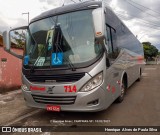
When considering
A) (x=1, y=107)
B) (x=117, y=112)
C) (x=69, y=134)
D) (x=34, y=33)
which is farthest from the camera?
(x=1, y=107)

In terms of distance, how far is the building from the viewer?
8.99 m

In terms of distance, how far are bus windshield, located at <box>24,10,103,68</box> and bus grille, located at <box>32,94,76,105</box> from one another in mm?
A: 734

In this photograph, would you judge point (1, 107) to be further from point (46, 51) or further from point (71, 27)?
point (71, 27)

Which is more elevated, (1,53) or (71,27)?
(71,27)

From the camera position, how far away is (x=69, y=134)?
13.1 feet

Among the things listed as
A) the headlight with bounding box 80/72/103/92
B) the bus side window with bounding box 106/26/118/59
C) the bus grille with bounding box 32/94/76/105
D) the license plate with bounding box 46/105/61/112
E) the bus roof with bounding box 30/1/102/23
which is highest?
the bus roof with bounding box 30/1/102/23

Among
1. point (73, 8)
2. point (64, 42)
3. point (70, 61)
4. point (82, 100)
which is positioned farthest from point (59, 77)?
point (73, 8)

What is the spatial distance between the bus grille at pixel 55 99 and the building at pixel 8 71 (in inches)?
196

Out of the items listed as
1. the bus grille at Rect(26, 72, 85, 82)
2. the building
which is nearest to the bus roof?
the bus grille at Rect(26, 72, 85, 82)

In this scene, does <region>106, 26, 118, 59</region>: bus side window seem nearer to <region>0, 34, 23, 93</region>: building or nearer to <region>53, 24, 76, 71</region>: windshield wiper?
<region>53, 24, 76, 71</region>: windshield wiper

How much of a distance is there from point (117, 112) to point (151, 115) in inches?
35.4

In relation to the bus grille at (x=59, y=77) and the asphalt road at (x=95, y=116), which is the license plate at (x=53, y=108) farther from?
the bus grille at (x=59, y=77)

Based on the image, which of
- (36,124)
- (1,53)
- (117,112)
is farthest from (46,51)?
(1,53)

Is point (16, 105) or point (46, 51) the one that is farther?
point (16, 105)
